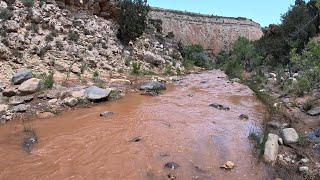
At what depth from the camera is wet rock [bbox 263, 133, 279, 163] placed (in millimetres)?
5500

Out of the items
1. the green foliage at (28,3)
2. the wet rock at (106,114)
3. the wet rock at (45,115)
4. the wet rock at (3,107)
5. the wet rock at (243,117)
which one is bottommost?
the wet rock at (45,115)

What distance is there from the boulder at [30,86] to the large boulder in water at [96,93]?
1.42 m

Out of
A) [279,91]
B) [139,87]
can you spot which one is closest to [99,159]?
[139,87]

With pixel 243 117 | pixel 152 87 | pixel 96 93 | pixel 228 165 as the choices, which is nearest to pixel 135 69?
pixel 152 87

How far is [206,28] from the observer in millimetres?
47125

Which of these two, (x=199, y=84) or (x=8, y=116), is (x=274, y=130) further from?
(x=199, y=84)

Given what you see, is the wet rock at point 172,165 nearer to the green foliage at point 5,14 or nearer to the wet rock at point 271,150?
the wet rock at point 271,150

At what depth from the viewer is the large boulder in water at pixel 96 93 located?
953cm

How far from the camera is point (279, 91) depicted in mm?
12023

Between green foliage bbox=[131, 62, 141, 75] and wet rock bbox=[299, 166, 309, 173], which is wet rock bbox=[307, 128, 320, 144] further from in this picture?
green foliage bbox=[131, 62, 141, 75]

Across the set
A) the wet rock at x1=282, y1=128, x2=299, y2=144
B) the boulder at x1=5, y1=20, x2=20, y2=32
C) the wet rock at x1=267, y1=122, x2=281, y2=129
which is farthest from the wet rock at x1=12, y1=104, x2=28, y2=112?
the wet rock at x1=282, y1=128, x2=299, y2=144

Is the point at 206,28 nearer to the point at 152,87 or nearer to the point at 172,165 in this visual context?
the point at 152,87

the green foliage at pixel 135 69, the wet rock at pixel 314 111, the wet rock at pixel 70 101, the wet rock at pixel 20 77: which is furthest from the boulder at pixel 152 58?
the wet rock at pixel 314 111

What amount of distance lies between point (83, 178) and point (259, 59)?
1989 cm
